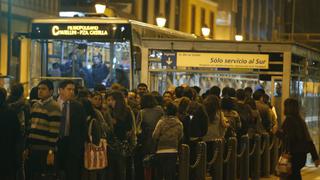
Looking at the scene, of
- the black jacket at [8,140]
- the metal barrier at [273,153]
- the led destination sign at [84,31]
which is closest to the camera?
the black jacket at [8,140]

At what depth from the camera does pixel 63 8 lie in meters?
35.0

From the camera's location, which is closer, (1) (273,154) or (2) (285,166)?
(2) (285,166)

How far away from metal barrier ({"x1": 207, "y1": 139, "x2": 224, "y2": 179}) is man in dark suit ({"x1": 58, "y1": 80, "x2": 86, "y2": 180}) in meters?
3.55

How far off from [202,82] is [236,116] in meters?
6.35

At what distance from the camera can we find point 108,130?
12148 mm

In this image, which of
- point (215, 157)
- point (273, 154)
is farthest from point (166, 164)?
point (273, 154)

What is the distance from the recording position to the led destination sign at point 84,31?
2059 centimetres

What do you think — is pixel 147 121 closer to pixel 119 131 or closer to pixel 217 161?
pixel 119 131

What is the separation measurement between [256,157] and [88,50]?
6.37 meters

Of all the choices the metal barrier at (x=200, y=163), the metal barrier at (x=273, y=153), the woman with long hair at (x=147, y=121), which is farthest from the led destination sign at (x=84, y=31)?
the metal barrier at (x=200, y=163)

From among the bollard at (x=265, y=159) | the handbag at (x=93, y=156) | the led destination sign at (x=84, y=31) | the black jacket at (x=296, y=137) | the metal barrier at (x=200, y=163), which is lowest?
the bollard at (x=265, y=159)

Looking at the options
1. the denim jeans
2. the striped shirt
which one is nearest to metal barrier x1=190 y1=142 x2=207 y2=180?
the denim jeans

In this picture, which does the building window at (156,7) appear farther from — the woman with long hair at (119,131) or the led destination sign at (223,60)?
the woman with long hair at (119,131)

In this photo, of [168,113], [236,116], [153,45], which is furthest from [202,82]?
[168,113]
